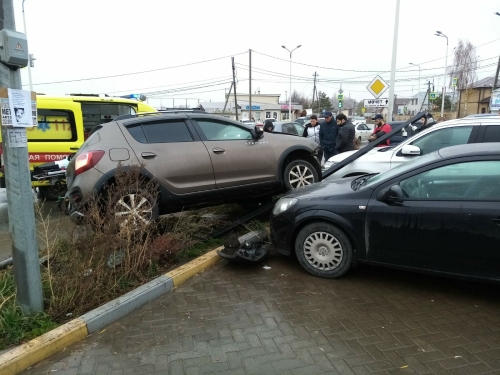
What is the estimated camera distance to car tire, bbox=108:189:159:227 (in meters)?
4.26

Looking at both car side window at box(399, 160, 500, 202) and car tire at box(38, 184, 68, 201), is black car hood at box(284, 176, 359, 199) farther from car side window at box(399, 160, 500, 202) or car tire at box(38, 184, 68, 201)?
car tire at box(38, 184, 68, 201)

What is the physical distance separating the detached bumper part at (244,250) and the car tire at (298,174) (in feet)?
5.00

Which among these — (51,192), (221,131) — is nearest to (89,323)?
(221,131)

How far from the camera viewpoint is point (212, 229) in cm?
562

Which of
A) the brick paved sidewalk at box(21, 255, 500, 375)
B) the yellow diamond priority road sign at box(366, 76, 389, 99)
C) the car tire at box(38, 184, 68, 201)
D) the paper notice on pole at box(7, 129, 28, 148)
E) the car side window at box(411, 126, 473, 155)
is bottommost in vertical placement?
the brick paved sidewalk at box(21, 255, 500, 375)

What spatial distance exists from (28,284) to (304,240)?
105 inches

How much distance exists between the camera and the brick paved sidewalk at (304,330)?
2846mm

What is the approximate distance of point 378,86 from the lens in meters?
13.0

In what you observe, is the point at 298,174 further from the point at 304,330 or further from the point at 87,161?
the point at 304,330

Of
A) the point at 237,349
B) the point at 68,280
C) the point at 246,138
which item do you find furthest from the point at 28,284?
the point at 246,138

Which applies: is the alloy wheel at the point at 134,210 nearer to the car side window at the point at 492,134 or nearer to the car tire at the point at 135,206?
the car tire at the point at 135,206

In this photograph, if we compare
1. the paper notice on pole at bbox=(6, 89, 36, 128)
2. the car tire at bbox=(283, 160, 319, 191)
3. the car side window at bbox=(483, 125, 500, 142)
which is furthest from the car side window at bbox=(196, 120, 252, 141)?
the car side window at bbox=(483, 125, 500, 142)

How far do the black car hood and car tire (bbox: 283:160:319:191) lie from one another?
1236 mm

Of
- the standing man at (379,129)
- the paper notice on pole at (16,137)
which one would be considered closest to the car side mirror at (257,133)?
the paper notice on pole at (16,137)
